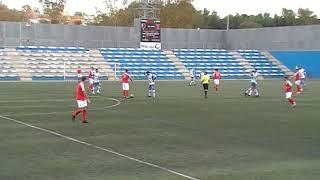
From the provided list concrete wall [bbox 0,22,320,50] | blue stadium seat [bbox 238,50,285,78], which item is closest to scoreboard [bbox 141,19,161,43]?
concrete wall [bbox 0,22,320,50]

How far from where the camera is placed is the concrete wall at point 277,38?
69125 mm

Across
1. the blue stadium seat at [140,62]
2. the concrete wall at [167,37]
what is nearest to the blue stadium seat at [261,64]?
the concrete wall at [167,37]

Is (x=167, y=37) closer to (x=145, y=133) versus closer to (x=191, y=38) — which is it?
(x=191, y=38)

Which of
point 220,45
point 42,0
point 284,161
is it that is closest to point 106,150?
point 284,161

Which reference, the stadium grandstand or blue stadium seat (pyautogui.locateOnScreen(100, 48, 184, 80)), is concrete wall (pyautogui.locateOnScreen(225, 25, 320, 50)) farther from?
the stadium grandstand

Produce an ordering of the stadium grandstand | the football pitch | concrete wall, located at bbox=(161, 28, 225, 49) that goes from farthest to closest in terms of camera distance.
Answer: concrete wall, located at bbox=(161, 28, 225, 49) → the stadium grandstand → the football pitch

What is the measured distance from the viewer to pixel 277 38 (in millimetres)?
73250

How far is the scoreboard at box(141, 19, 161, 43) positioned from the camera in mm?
63562

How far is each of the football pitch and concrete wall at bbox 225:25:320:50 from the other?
4536cm

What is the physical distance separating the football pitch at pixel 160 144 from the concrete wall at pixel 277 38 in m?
45.4

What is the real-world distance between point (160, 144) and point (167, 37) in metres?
59.7

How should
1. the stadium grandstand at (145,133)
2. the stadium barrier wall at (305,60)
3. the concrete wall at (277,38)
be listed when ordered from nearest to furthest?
1. the stadium grandstand at (145,133)
2. the stadium barrier wall at (305,60)
3. the concrete wall at (277,38)

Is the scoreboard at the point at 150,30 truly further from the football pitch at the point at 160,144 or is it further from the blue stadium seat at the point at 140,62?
the football pitch at the point at 160,144

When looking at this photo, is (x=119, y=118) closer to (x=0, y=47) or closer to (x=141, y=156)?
(x=141, y=156)
